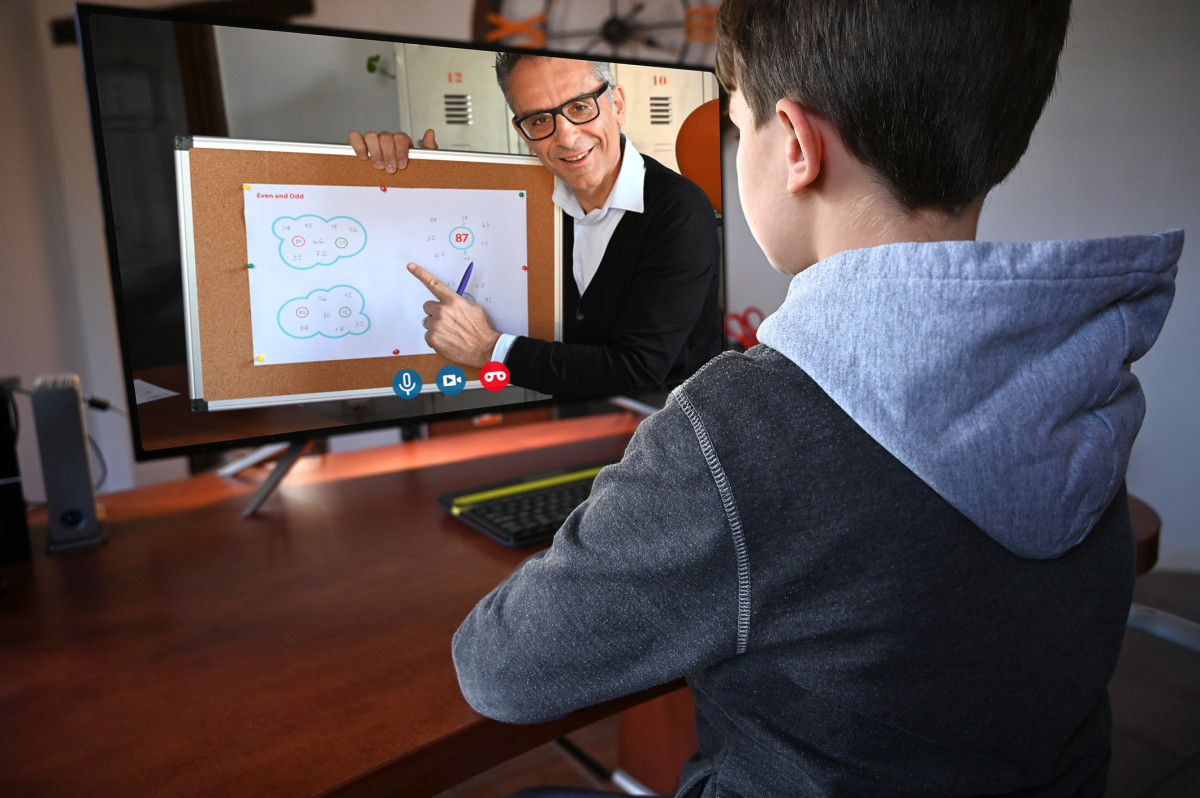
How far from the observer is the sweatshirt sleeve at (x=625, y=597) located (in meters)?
0.50

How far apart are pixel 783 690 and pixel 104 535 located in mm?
855

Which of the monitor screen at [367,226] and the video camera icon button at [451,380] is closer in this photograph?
the monitor screen at [367,226]

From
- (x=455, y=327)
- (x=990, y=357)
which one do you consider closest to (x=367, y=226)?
(x=455, y=327)

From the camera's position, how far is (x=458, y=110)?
89 centimetres

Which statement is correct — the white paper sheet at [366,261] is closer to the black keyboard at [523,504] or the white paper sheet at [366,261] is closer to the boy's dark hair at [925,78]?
the black keyboard at [523,504]

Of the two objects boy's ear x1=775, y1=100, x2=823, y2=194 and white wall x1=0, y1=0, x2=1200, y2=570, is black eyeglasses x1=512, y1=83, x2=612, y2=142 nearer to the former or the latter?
boy's ear x1=775, y1=100, x2=823, y2=194

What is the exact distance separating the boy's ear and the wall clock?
6.84ft

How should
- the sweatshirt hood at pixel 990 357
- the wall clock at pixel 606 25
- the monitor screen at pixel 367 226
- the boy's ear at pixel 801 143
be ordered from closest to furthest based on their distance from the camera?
the sweatshirt hood at pixel 990 357
the boy's ear at pixel 801 143
the monitor screen at pixel 367 226
the wall clock at pixel 606 25

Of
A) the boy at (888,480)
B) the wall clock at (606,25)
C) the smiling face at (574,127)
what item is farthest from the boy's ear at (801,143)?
the wall clock at (606,25)

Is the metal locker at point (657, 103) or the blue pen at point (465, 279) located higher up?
the metal locker at point (657, 103)

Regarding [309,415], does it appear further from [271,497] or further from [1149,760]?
[1149,760]

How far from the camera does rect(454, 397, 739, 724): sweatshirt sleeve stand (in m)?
0.50

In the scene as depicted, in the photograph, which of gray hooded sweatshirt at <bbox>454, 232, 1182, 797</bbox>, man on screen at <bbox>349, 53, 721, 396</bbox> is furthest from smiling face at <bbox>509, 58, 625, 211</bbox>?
gray hooded sweatshirt at <bbox>454, 232, 1182, 797</bbox>

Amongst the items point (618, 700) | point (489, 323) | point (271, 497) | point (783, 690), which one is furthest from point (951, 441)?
point (271, 497)
